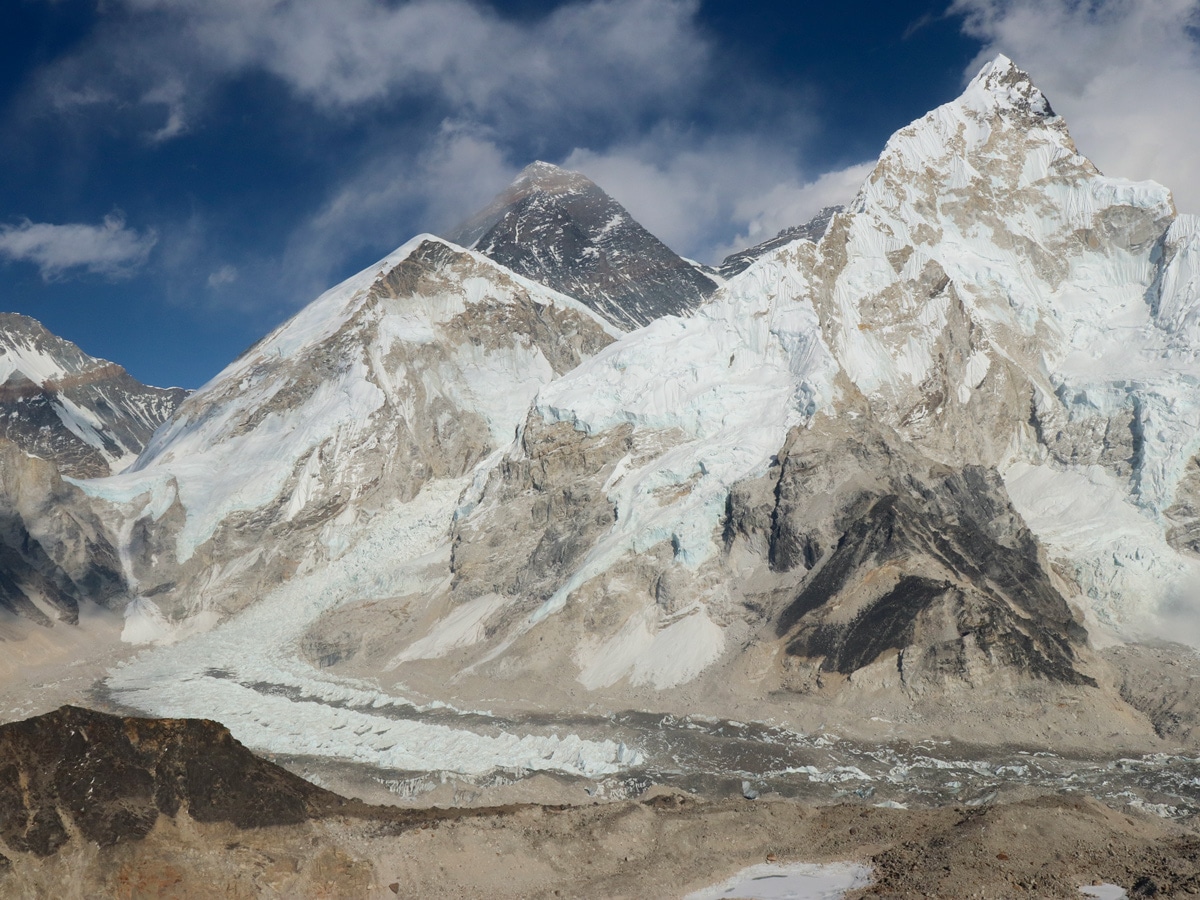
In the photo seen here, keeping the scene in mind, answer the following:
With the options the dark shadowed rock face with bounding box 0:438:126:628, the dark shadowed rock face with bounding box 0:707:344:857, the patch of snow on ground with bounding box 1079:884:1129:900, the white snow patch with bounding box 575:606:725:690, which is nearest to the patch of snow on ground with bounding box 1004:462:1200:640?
the white snow patch with bounding box 575:606:725:690

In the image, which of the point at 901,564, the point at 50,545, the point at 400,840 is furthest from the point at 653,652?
the point at 50,545

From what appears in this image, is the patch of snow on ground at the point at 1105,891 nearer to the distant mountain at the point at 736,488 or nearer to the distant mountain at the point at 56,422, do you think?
the distant mountain at the point at 736,488

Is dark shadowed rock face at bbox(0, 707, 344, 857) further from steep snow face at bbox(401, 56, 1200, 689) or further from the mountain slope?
steep snow face at bbox(401, 56, 1200, 689)

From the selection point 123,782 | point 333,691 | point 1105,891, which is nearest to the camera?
point 1105,891

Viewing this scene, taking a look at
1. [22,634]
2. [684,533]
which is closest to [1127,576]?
[684,533]

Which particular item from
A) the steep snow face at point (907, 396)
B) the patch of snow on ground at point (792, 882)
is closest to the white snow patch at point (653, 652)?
the steep snow face at point (907, 396)

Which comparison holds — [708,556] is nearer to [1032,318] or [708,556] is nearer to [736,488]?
[736,488]
